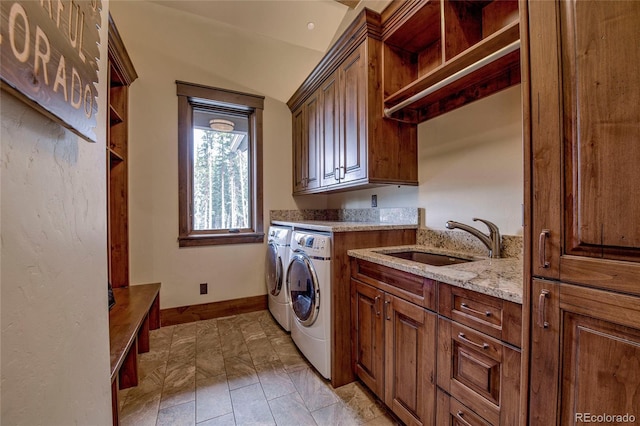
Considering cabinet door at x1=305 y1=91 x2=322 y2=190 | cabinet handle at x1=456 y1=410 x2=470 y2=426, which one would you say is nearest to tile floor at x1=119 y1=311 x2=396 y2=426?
cabinet handle at x1=456 y1=410 x2=470 y2=426

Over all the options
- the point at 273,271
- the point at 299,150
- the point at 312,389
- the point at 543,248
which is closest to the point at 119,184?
the point at 273,271

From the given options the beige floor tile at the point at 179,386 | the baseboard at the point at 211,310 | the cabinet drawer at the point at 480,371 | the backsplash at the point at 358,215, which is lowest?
the beige floor tile at the point at 179,386

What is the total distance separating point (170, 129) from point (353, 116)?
1.94 metres

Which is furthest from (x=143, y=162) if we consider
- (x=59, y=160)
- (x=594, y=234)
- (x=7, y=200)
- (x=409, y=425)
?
(x=594, y=234)

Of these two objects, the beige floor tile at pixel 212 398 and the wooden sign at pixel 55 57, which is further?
the beige floor tile at pixel 212 398

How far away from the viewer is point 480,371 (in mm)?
1000

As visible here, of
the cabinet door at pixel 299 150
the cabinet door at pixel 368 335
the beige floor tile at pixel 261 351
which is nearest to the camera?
the cabinet door at pixel 368 335

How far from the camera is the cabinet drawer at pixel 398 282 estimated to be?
1217 mm

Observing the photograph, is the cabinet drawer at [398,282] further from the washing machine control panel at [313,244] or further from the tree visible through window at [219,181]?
the tree visible through window at [219,181]

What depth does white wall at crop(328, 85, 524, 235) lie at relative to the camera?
143 cm

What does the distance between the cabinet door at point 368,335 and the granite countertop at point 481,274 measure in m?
0.24

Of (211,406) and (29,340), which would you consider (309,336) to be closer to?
(211,406)

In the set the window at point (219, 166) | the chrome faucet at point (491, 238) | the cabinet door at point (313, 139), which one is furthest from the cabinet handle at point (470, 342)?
the window at point (219, 166)

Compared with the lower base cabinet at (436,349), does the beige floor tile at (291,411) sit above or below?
below
